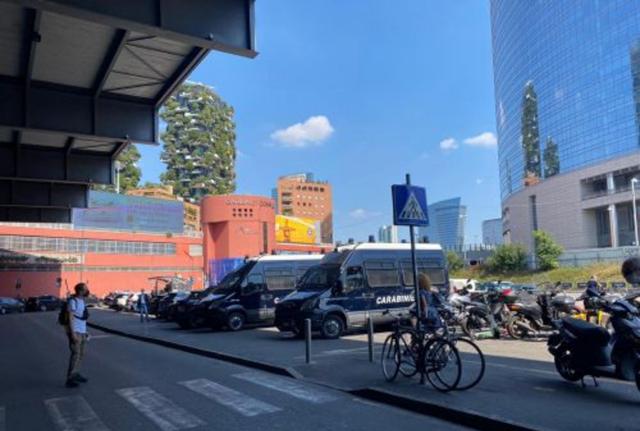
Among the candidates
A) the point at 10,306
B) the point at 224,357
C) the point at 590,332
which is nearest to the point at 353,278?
the point at 224,357

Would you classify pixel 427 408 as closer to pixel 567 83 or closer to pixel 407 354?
pixel 407 354

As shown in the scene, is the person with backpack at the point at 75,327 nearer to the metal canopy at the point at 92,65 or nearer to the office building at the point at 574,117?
→ the metal canopy at the point at 92,65

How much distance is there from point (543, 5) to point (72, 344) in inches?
3870

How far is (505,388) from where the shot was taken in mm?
8117

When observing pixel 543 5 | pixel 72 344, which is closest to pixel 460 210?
pixel 543 5

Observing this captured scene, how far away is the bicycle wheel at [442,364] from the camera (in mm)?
8016

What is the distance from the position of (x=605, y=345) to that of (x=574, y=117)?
86.2m

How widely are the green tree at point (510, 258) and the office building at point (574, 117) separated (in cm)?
1014

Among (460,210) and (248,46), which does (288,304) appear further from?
(460,210)

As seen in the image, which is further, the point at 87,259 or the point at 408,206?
the point at 87,259

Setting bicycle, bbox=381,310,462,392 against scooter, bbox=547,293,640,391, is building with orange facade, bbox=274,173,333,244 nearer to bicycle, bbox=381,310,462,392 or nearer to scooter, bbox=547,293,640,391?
bicycle, bbox=381,310,462,392

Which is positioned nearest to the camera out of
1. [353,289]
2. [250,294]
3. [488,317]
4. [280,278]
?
[488,317]

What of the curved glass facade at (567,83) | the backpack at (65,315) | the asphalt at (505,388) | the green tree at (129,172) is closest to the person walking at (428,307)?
the asphalt at (505,388)

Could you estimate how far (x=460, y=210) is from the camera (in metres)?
120
